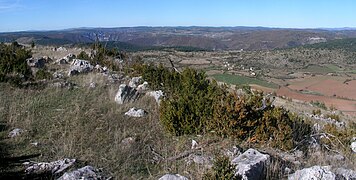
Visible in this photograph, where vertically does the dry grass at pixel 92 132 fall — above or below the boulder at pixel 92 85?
below

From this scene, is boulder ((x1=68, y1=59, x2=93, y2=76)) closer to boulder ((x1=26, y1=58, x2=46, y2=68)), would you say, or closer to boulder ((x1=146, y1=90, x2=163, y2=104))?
boulder ((x1=26, y1=58, x2=46, y2=68))

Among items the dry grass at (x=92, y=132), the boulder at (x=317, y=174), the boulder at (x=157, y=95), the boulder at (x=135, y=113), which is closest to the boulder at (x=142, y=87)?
the boulder at (x=157, y=95)

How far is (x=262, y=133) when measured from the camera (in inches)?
247

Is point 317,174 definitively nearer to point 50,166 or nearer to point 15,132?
point 50,166

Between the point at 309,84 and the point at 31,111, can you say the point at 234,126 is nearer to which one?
the point at 31,111

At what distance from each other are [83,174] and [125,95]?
433 cm

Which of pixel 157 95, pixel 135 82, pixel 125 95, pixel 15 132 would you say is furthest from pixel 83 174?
pixel 135 82

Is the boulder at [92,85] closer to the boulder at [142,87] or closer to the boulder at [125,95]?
the boulder at [142,87]

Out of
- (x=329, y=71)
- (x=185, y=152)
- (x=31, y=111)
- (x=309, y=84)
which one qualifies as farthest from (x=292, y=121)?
(x=329, y=71)

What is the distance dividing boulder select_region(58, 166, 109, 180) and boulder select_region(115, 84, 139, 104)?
3.95 meters

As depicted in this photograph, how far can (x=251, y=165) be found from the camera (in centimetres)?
433

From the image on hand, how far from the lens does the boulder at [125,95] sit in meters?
8.41

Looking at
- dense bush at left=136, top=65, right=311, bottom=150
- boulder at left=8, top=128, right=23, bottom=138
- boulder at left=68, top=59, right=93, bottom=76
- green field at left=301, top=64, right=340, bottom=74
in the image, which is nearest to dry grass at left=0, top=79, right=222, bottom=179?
boulder at left=8, top=128, right=23, bottom=138

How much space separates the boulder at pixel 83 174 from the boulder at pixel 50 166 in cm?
36
